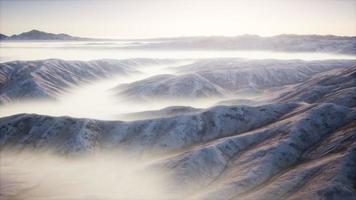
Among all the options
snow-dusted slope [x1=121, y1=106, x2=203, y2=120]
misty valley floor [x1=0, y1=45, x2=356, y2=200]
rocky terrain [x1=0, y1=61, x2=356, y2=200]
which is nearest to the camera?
rocky terrain [x1=0, y1=61, x2=356, y2=200]

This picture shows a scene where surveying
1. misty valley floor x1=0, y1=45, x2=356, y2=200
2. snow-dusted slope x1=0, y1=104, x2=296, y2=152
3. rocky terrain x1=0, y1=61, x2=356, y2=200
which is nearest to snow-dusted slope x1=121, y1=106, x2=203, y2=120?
misty valley floor x1=0, y1=45, x2=356, y2=200

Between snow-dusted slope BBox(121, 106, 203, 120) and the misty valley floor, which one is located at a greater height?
snow-dusted slope BBox(121, 106, 203, 120)

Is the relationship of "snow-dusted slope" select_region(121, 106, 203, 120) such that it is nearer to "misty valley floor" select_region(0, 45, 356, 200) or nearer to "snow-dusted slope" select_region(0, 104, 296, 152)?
"misty valley floor" select_region(0, 45, 356, 200)

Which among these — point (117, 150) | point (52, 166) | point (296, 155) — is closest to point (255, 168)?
point (296, 155)

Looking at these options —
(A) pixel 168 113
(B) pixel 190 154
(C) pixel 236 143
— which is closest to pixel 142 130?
(A) pixel 168 113

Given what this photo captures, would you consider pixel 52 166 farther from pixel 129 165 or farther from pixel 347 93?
pixel 347 93

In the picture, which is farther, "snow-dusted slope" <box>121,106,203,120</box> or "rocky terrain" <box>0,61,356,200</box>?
"snow-dusted slope" <box>121,106,203,120</box>

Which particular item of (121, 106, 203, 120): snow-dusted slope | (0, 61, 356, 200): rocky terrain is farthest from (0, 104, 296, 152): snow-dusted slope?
(121, 106, 203, 120): snow-dusted slope

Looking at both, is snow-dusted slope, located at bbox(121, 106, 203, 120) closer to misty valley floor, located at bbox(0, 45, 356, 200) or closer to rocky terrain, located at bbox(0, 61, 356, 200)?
misty valley floor, located at bbox(0, 45, 356, 200)

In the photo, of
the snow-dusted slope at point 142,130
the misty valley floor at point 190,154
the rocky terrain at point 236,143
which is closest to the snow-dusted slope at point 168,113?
the misty valley floor at point 190,154

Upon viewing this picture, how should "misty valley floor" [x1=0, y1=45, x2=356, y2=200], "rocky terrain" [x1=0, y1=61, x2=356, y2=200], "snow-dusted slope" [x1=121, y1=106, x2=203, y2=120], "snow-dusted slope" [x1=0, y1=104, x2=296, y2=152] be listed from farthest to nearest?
"snow-dusted slope" [x1=121, y1=106, x2=203, y2=120] → "snow-dusted slope" [x1=0, y1=104, x2=296, y2=152] → "misty valley floor" [x1=0, y1=45, x2=356, y2=200] → "rocky terrain" [x1=0, y1=61, x2=356, y2=200]
